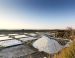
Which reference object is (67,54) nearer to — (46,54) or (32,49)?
(46,54)

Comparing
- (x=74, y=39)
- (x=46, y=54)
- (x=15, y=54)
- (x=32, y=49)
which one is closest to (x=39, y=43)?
(x=32, y=49)

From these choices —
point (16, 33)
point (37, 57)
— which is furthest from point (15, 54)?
point (16, 33)

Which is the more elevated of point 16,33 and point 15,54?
point 16,33

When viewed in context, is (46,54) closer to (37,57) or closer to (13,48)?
(37,57)

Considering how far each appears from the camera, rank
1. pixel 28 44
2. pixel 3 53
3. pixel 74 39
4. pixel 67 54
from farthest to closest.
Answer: pixel 28 44, pixel 3 53, pixel 74 39, pixel 67 54

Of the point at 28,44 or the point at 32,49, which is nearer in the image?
the point at 32,49

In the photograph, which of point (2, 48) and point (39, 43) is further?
point (39, 43)

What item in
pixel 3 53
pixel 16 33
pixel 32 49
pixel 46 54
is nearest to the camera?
pixel 3 53

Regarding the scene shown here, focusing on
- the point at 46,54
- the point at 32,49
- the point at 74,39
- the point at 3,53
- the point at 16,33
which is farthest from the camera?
the point at 16,33

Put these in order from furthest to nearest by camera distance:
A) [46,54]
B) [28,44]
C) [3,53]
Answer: [28,44], [46,54], [3,53]
